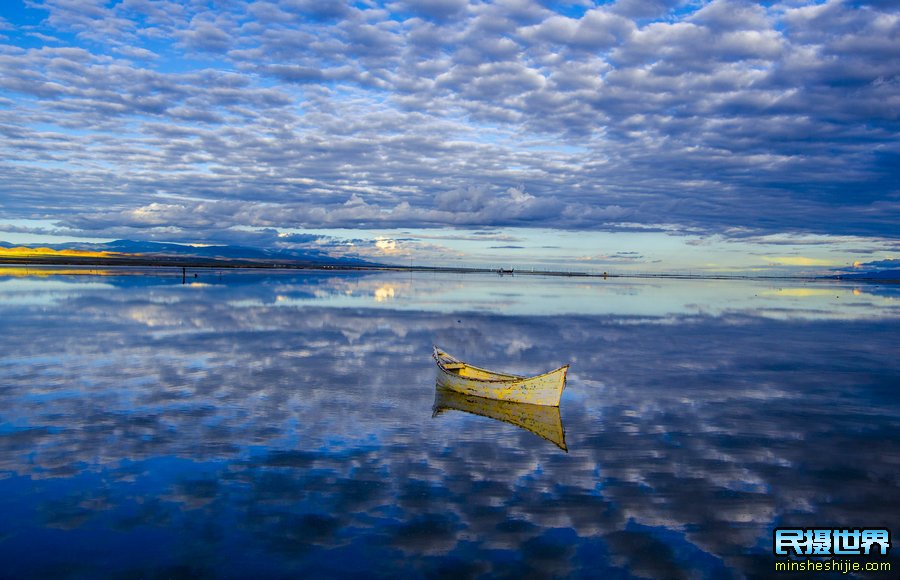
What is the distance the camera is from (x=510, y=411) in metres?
21.5

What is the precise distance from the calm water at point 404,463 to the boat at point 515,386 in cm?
95

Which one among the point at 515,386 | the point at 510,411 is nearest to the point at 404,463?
the point at 510,411

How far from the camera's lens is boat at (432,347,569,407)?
21453 mm

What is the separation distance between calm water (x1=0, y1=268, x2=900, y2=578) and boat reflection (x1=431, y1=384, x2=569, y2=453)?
443 millimetres

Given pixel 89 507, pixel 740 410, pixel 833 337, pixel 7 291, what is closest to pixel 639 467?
pixel 740 410

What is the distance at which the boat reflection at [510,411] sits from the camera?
19.0m

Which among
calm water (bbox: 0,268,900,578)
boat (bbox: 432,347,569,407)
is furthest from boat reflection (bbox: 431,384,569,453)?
calm water (bbox: 0,268,900,578)

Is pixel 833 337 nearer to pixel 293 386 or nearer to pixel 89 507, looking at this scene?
pixel 293 386

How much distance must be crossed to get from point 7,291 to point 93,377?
5348 centimetres

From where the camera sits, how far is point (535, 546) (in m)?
11.1

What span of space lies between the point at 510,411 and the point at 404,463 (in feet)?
22.5

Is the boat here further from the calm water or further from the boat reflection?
the calm water

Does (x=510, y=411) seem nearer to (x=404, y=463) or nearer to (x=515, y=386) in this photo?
(x=515, y=386)

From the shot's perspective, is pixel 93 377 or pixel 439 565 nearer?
pixel 439 565
